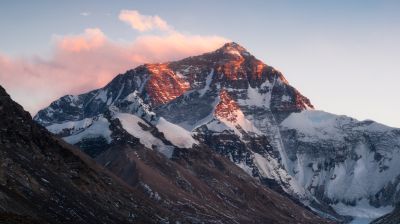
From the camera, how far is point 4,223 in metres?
194
